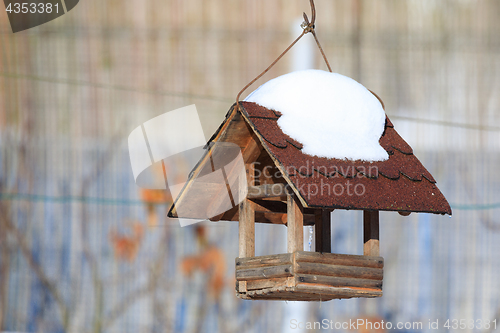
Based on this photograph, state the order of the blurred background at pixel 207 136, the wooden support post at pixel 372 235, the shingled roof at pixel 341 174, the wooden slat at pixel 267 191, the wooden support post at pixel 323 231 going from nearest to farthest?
the shingled roof at pixel 341 174 < the wooden slat at pixel 267 191 < the wooden support post at pixel 372 235 < the wooden support post at pixel 323 231 < the blurred background at pixel 207 136

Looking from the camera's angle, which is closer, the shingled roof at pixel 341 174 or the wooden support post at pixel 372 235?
the shingled roof at pixel 341 174

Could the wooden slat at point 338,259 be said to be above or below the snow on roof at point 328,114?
below

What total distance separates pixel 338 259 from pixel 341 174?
414mm

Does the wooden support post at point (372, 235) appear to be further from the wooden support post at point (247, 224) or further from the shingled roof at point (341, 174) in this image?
the wooden support post at point (247, 224)

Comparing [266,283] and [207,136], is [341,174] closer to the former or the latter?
[266,283]

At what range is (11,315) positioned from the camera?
4770 mm

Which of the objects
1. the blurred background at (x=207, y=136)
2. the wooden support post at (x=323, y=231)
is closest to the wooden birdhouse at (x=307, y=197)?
the wooden support post at (x=323, y=231)

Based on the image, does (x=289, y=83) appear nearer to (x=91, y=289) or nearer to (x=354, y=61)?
(x=354, y=61)

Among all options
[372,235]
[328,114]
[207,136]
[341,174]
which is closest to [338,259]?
[372,235]

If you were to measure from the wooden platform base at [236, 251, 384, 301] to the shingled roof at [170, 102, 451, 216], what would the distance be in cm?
34

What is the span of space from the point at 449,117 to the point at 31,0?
3231mm

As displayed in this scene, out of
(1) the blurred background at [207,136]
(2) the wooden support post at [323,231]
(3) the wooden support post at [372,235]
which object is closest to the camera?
(3) the wooden support post at [372,235]

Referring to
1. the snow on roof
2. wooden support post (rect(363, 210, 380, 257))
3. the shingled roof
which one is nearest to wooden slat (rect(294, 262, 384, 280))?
wooden support post (rect(363, 210, 380, 257))

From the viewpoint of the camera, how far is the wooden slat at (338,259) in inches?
115
